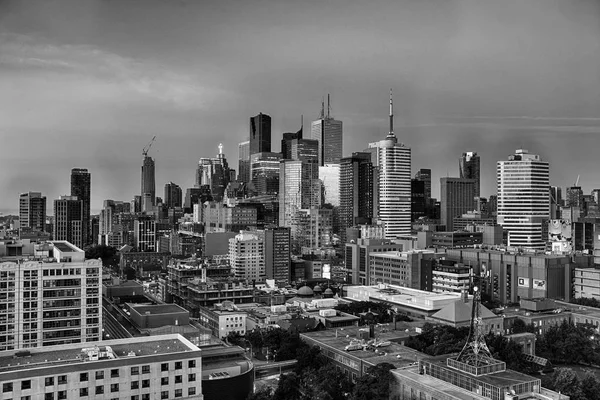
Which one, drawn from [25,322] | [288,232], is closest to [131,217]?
[288,232]

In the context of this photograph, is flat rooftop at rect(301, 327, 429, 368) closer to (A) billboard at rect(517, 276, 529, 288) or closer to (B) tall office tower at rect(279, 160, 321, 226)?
(A) billboard at rect(517, 276, 529, 288)

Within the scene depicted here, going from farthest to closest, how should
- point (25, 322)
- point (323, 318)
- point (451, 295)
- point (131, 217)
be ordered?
point (131, 217), point (451, 295), point (323, 318), point (25, 322)

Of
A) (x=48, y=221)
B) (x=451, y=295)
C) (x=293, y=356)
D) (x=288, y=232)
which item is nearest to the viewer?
(x=293, y=356)

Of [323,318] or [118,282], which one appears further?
[118,282]

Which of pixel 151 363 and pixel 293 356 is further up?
pixel 151 363

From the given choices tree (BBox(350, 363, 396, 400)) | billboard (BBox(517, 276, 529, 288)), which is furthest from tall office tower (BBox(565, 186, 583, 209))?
tree (BBox(350, 363, 396, 400))

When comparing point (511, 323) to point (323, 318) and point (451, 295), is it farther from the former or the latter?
point (323, 318)

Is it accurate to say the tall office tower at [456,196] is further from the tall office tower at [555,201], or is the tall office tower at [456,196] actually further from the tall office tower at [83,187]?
the tall office tower at [83,187]
